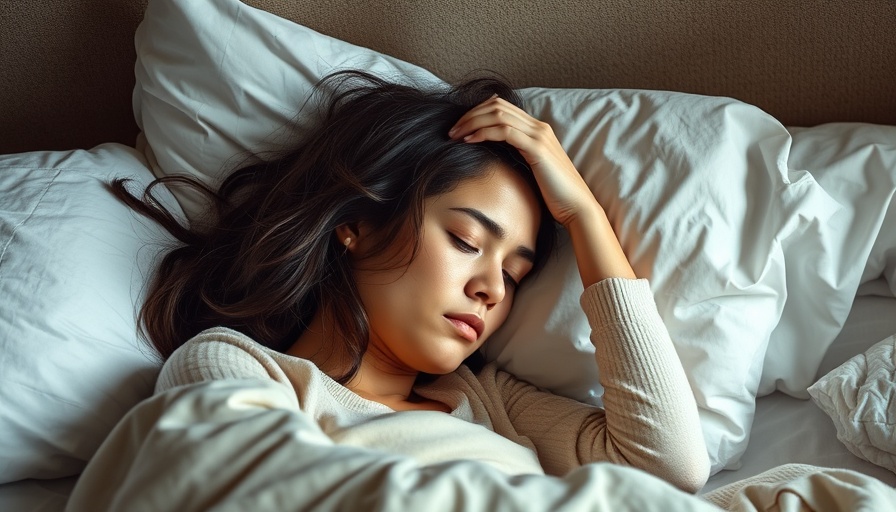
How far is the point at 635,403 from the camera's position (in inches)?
45.8

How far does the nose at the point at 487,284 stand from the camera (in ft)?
3.97

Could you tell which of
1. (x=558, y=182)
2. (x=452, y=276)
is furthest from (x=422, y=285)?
(x=558, y=182)

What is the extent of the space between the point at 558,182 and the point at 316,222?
1.19 ft

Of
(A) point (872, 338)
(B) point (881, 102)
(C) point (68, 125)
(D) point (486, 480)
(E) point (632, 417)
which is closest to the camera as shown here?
(D) point (486, 480)

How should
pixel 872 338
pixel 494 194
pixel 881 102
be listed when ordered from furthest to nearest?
pixel 881 102
pixel 872 338
pixel 494 194

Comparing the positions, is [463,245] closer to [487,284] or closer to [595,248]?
[487,284]

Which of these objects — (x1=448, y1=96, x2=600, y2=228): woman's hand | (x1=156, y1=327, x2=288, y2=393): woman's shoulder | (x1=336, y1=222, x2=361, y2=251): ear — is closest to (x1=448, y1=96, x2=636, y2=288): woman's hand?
(x1=448, y1=96, x2=600, y2=228): woman's hand

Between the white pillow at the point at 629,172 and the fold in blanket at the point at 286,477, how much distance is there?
1.60ft

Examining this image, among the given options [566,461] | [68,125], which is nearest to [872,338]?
[566,461]

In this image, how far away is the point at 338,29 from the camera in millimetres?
1587

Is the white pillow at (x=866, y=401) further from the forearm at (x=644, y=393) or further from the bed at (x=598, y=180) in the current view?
the forearm at (x=644, y=393)

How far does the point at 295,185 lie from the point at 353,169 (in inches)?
4.1

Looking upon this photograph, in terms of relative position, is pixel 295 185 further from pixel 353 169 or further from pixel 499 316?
pixel 499 316

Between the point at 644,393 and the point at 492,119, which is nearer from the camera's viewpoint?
the point at 644,393
